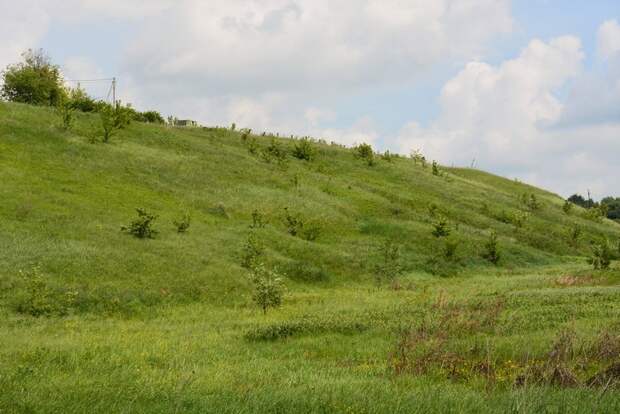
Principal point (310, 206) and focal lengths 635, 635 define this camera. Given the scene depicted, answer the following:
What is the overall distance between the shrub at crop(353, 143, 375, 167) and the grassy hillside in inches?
188

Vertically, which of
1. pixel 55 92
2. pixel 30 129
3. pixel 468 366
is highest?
pixel 55 92

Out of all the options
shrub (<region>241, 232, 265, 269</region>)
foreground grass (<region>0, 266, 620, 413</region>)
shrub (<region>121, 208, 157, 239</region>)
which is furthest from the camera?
shrub (<region>121, 208, 157, 239</region>)

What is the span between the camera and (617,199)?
146375 mm

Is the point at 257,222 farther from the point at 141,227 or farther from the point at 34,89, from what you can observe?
the point at 34,89

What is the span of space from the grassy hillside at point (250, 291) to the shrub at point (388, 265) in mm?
531

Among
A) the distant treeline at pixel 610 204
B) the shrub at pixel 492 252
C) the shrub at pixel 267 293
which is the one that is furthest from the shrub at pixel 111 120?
the distant treeline at pixel 610 204

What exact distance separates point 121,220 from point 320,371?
27.4 metres

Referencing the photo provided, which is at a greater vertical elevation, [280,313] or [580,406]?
[580,406]

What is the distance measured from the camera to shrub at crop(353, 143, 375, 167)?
79463 millimetres

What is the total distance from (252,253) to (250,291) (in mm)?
4937

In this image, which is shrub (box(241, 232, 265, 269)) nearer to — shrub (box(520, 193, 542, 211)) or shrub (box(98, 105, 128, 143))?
shrub (box(98, 105, 128, 143))

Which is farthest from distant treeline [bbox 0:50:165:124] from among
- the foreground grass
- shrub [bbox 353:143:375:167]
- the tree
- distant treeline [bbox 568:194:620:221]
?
distant treeline [bbox 568:194:620:221]

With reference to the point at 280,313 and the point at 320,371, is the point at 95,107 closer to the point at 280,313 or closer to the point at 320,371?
the point at 280,313

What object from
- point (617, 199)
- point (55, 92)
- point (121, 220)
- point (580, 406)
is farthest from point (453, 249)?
point (617, 199)
